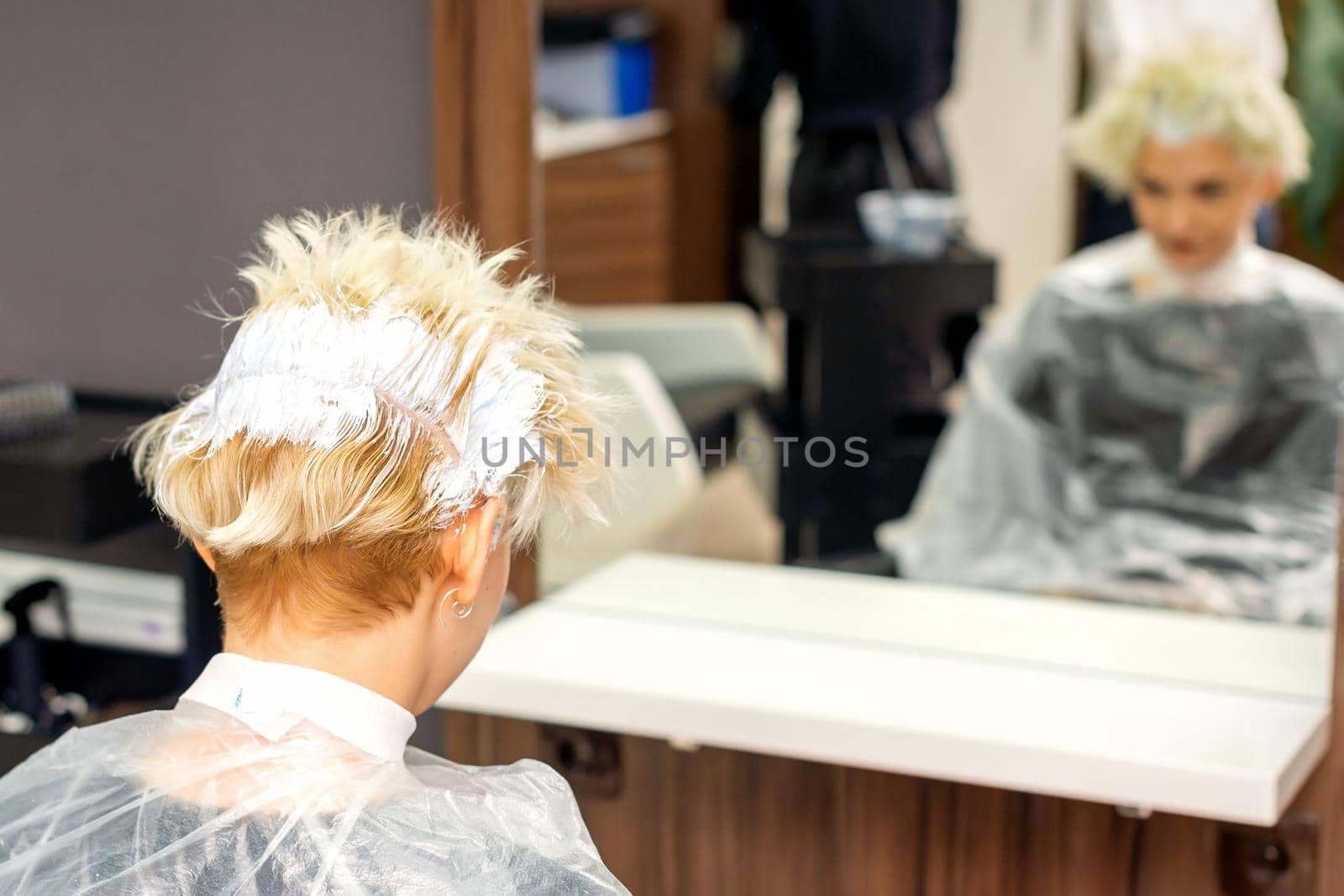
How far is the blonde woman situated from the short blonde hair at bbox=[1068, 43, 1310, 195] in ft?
2.49

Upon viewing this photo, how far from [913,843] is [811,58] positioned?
0.87 meters

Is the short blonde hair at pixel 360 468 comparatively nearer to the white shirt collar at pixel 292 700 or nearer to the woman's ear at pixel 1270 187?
the white shirt collar at pixel 292 700

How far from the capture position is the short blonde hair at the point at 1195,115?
57.7 inches

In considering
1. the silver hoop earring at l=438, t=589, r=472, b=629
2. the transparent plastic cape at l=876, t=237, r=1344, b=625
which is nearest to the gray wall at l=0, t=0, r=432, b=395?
the transparent plastic cape at l=876, t=237, r=1344, b=625

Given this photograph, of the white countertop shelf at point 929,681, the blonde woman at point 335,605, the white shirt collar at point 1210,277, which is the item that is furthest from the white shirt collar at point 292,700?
the white shirt collar at point 1210,277

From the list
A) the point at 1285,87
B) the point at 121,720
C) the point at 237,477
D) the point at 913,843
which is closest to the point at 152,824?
the point at 121,720

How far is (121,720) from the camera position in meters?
1.04

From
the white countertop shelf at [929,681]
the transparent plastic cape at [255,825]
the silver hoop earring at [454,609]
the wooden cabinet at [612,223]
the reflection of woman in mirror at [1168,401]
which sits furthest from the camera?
the wooden cabinet at [612,223]

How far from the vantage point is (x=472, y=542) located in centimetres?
100

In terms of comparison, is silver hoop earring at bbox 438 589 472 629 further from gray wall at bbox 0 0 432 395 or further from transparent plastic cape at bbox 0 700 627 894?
gray wall at bbox 0 0 432 395

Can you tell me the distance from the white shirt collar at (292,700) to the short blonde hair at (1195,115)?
0.95 m

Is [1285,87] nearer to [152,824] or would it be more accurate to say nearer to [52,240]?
[152,824]

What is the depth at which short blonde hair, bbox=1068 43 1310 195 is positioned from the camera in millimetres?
1465

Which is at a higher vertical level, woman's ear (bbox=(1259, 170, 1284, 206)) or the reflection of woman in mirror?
woman's ear (bbox=(1259, 170, 1284, 206))
